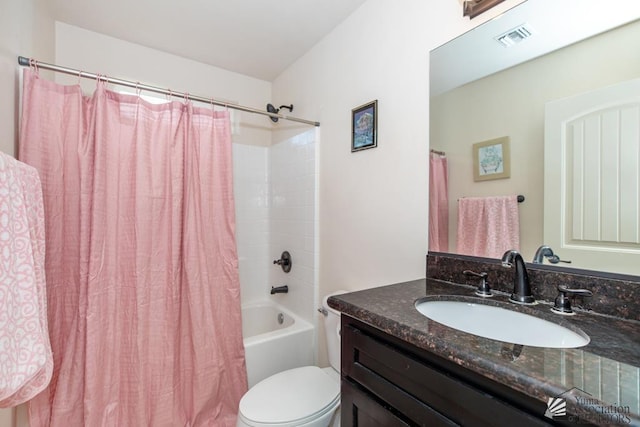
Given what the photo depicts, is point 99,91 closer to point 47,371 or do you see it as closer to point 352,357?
point 47,371

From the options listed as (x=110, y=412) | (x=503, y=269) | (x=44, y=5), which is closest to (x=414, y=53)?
(x=503, y=269)

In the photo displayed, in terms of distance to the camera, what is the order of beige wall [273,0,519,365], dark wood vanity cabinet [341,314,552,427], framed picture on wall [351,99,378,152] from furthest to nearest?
framed picture on wall [351,99,378,152], beige wall [273,0,519,365], dark wood vanity cabinet [341,314,552,427]

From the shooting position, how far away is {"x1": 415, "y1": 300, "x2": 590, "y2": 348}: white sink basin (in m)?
0.72

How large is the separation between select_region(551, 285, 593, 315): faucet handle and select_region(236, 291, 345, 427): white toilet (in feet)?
3.12

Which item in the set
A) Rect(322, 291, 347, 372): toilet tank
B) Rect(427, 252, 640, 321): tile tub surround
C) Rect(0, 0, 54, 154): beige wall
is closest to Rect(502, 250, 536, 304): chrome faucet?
Rect(427, 252, 640, 321): tile tub surround

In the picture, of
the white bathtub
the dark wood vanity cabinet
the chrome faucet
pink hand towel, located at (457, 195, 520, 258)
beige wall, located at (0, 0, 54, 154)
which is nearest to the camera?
the dark wood vanity cabinet

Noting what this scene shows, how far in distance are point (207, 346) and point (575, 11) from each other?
2.10 metres

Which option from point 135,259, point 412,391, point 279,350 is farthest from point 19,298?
point 279,350

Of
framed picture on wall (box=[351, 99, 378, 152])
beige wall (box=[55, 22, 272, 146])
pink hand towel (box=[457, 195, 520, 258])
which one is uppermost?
beige wall (box=[55, 22, 272, 146])

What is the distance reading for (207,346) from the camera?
63.1 inches

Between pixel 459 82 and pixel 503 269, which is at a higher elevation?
pixel 459 82

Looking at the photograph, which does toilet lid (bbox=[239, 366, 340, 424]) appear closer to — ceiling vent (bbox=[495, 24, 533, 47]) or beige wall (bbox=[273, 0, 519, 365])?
beige wall (bbox=[273, 0, 519, 365])

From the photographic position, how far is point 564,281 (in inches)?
33.2

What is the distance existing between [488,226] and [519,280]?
23cm
